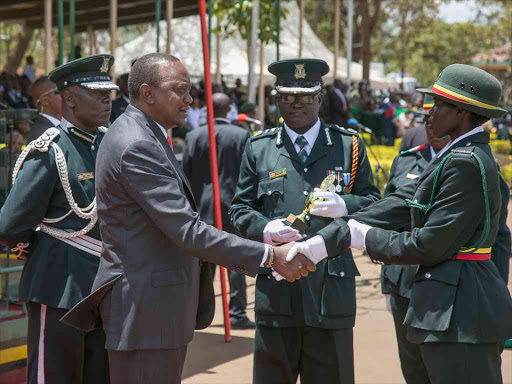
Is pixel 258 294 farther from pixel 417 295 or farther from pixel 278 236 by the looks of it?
pixel 417 295

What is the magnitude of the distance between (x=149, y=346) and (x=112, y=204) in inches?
24.2

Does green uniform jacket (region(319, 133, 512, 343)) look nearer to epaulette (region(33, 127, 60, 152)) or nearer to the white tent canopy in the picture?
epaulette (region(33, 127, 60, 152))

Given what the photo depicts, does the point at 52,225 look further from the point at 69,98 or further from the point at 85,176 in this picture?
the point at 69,98

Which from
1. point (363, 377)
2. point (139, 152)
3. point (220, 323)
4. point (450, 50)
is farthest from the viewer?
point (450, 50)

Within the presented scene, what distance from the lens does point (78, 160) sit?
164 inches

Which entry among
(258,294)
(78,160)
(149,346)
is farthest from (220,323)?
(149,346)

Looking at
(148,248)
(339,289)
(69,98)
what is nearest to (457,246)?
(339,289)

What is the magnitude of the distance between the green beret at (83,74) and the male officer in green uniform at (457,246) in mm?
1458

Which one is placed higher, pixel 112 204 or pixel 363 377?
pixel 112 204

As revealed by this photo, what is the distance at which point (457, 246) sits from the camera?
3510 mm

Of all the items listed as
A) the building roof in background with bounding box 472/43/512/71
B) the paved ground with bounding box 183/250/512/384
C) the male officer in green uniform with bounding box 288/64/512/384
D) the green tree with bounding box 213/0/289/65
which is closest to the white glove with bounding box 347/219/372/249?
the male officer in green uniform with bounding box 288/64/512/384

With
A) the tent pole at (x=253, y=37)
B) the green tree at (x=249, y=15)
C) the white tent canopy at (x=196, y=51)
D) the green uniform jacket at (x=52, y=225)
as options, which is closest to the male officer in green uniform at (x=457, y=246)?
the green uniform jacket at (x=52, y=225)

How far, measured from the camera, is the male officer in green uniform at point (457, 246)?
3463mm

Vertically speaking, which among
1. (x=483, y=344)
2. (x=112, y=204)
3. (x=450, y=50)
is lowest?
(x=450, y=50)
